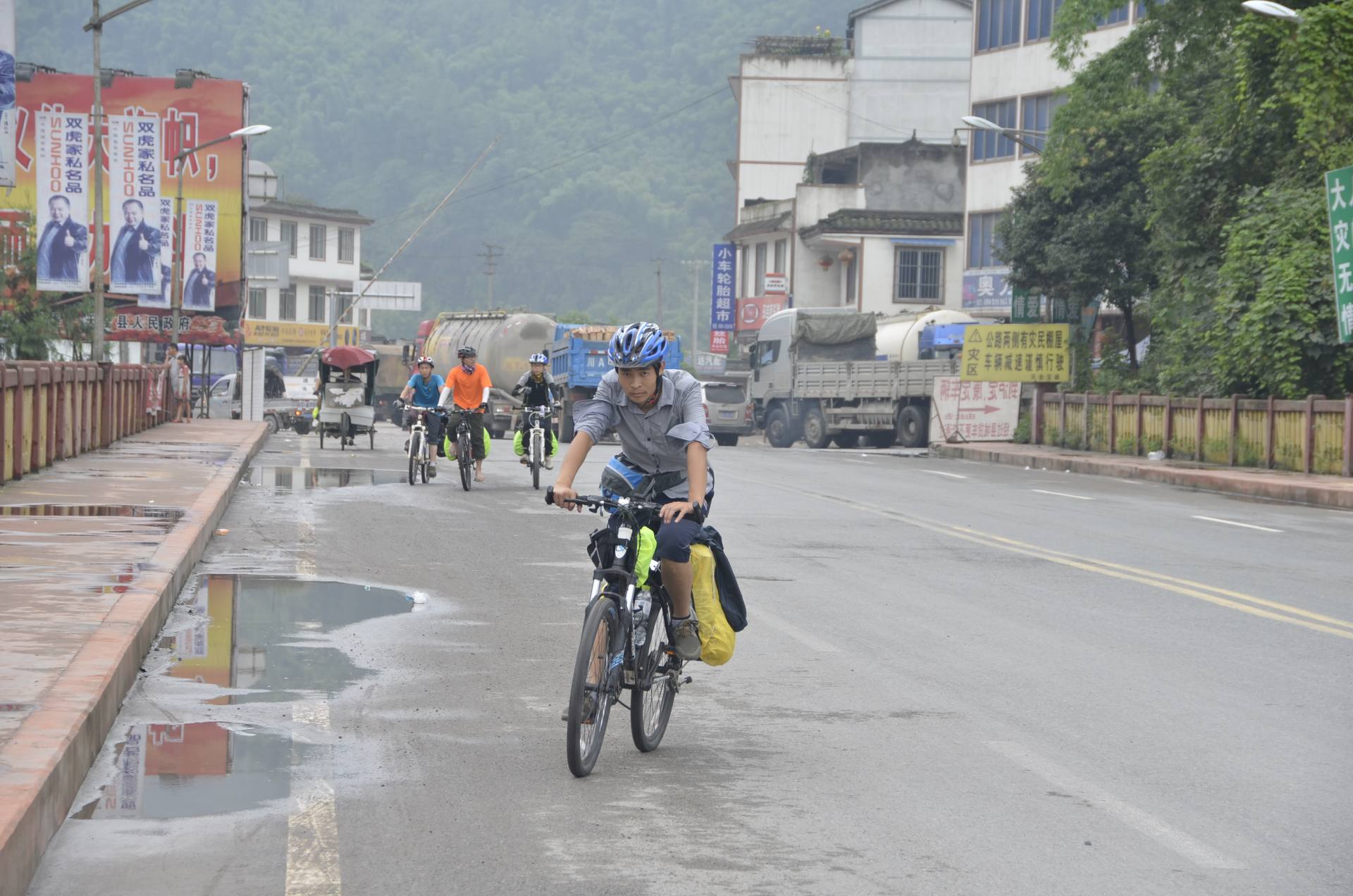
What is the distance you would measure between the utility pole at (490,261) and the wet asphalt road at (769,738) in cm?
8648

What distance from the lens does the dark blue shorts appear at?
6801 millimetres

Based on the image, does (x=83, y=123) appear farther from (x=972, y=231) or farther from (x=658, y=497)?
(x=658, y=497)

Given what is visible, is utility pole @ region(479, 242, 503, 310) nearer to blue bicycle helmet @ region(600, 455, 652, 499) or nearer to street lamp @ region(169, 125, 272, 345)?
street lamp @ region(169, 125, 272, 345)

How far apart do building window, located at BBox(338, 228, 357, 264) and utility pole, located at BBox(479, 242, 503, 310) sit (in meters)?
7.71

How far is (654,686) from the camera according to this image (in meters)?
7.07

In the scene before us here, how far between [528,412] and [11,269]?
100ft

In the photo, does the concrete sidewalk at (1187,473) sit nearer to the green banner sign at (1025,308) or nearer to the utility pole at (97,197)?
the green banner sign at (1025,308)

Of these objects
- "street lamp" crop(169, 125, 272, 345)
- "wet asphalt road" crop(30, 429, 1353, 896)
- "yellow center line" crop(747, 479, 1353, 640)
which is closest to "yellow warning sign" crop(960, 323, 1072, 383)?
"street lamp" crop(169, 125, 272, 345)

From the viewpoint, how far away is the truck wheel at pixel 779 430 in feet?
157

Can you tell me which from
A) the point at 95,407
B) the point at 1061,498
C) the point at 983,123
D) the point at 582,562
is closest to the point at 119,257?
the point at 95,407

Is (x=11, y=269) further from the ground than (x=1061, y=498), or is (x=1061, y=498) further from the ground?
(x=11, y=269)

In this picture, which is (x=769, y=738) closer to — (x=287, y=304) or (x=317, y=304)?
(x=287, y=304)

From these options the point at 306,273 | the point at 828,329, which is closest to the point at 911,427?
the point at 828,329

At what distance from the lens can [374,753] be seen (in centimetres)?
688
